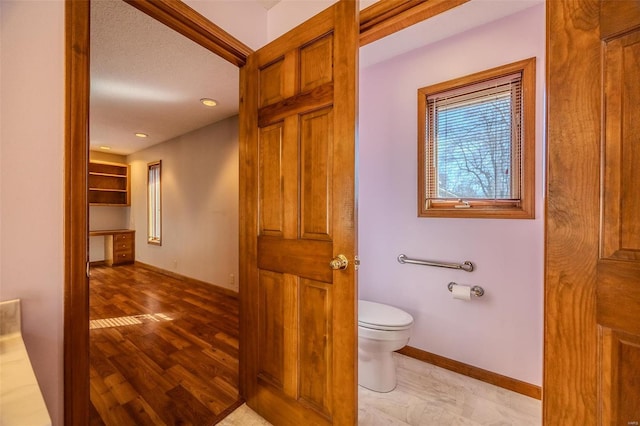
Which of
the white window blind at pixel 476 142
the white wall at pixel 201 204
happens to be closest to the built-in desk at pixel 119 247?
the white wall at pixel 201 204

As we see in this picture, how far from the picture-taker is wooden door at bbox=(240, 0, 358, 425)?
3.66 ft

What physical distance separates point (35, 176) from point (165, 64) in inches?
74.9

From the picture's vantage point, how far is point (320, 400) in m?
1.22

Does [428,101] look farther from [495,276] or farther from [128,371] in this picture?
[128,371]

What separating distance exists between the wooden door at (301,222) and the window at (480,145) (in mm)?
1103

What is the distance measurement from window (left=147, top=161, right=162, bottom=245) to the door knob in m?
4.90

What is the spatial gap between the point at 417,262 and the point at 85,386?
189 cm

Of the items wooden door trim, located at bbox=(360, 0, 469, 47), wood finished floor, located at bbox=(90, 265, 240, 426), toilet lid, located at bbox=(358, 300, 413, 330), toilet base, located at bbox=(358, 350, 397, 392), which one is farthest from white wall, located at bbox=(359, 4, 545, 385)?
wood finished floor, located at bbox=(90, 265, 240, 426)

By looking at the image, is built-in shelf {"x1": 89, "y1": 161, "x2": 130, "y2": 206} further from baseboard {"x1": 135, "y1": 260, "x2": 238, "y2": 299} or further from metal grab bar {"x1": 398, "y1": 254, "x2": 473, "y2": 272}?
metal grab bar {"x1": 398, "y1": 254, "x2": 473, "y2": 272}

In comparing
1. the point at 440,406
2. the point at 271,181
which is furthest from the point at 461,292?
the point at 271,181

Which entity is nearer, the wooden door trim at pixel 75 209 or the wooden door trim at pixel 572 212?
the wooden door trim at pixel 572 212

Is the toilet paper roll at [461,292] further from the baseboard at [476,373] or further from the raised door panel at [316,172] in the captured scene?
the raised door panel at [316,172]

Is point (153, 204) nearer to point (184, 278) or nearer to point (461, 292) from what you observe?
point (184, 278)

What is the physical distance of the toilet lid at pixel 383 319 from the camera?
5.34 feet
